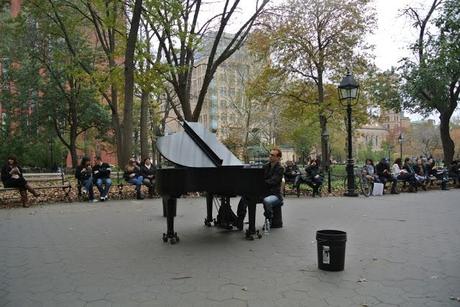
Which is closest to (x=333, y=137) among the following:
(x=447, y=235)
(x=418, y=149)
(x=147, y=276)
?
(x=418, y=149)

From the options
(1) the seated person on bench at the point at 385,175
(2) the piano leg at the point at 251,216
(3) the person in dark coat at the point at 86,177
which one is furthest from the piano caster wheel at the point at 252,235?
(1) the seated person on bench at the point at 385,175

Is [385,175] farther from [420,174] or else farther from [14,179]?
[14,179]

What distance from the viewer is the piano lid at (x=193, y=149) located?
307 inches

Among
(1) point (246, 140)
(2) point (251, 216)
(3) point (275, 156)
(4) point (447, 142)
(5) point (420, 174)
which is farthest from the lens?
(1) point (246, 140)

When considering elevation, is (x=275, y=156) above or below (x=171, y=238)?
above

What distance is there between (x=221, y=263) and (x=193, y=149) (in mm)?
2662

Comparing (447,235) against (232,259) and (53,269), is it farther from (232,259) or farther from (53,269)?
(53,269)

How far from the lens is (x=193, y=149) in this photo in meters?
8.32

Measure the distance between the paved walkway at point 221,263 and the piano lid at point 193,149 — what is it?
1.52 m

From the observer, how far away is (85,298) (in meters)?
4.84

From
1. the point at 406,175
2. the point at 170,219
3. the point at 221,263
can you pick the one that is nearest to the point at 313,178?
the point at 406,175

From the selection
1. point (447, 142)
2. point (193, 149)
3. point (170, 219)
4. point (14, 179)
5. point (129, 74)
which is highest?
point (129, 74)

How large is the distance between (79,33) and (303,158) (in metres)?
40.3

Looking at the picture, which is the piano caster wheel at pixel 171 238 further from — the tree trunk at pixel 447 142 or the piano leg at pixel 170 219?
the tree trunk at pixel 447 142
